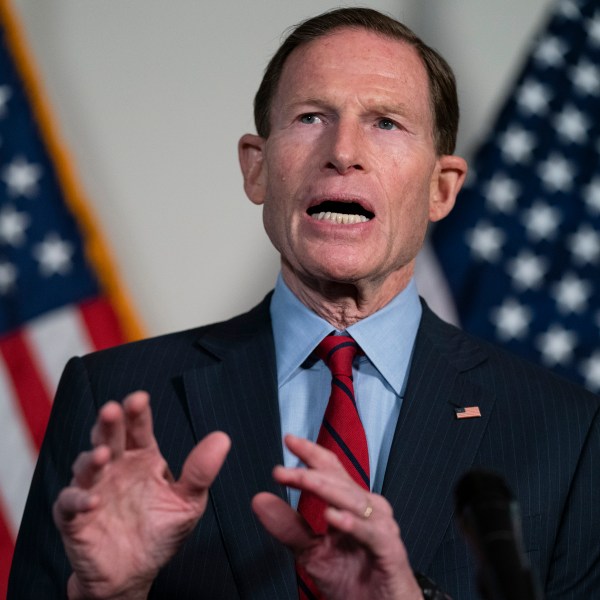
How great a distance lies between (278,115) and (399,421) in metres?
0.62

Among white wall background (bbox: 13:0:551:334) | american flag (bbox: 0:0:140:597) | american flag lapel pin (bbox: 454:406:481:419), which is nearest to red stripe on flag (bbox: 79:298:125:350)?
american flag (bbox: 0:0:140:597)

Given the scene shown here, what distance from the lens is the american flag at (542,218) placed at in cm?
294

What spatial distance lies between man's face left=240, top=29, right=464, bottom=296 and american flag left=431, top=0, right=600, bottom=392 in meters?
1.11

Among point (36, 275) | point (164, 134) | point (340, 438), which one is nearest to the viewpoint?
point (340, 438)

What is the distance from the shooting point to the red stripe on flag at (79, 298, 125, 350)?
9.02ft

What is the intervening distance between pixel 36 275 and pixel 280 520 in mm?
1718

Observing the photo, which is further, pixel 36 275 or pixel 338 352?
pixel 36 275

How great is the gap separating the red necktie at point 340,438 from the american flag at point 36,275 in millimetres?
1227

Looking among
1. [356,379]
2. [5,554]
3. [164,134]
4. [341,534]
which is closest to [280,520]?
[341,534]

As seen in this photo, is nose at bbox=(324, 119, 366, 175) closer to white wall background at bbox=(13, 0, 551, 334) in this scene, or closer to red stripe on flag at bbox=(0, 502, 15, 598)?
white wall background at bbox=(13, 0, 551, 334)

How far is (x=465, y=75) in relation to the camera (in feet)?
10.2

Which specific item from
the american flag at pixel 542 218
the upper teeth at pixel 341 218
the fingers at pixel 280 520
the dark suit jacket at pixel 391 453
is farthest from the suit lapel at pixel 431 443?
the american flag at pixel 542 218

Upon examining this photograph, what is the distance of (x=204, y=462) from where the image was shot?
3.86 feet

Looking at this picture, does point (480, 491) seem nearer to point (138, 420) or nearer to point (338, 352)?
point (138, 420)
